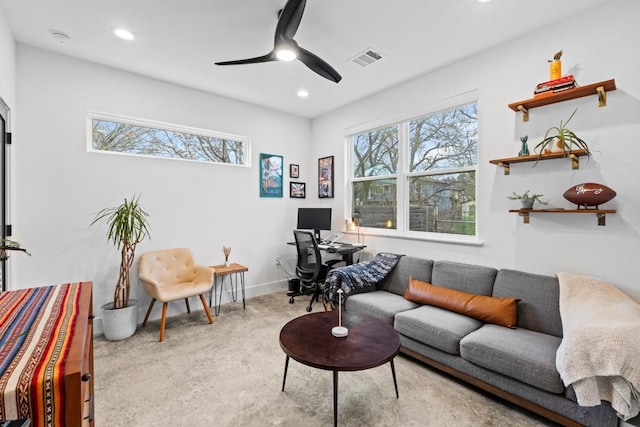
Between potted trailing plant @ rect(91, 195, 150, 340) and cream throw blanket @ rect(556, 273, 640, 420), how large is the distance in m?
3.56

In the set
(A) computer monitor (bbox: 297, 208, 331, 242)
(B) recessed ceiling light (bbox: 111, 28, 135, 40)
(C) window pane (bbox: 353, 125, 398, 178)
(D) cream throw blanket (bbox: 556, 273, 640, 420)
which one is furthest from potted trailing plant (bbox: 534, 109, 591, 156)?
(B) recessed ceiling light (bbox: 111, 28, 135, 40)

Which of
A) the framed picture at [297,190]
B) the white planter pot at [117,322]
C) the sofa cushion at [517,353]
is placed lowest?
the white planter pot at [117,322]

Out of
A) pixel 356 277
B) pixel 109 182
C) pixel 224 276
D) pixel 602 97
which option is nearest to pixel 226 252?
pixel 224 276

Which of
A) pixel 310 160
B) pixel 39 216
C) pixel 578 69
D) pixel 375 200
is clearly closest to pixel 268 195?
pixel 310 160

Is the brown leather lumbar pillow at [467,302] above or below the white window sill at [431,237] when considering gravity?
below

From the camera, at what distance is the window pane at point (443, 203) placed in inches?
127

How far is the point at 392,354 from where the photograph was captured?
1835 millimetres

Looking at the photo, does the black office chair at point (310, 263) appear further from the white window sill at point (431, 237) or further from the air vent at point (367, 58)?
the air vent at point (367, 58)

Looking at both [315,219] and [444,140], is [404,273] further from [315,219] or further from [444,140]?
[315,219]

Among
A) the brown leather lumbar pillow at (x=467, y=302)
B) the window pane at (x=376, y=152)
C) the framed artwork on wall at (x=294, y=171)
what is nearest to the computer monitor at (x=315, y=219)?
the framed artwork on wall at (x=294, y=171)

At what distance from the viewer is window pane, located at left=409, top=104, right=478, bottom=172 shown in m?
3.21

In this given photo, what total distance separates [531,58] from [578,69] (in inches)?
14.9

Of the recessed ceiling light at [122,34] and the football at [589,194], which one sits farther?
the recessed ceiling light at [122,34]

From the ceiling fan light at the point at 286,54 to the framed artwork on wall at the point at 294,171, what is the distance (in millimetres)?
2500
